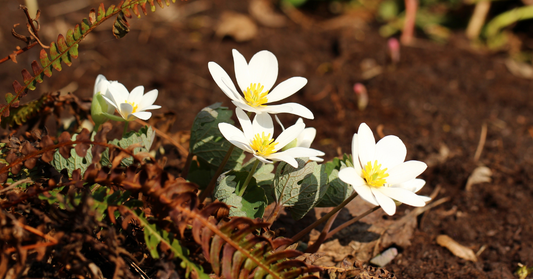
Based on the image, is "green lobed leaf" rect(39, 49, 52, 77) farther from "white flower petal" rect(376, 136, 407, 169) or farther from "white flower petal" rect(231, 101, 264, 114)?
"white flower petal" rect(376, 136, 407, 169)

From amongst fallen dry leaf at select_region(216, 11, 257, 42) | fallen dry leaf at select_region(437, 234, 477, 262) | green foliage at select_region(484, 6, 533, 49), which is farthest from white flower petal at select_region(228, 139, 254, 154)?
green foliage at select_region(484, 6, 533, 49)

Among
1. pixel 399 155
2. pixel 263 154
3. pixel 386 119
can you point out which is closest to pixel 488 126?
pixel 386 119

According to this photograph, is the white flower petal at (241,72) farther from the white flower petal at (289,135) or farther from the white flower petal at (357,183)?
the white flower petal at (357,183)

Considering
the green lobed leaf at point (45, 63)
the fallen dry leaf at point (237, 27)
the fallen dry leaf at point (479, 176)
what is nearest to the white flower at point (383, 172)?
the green lobed leaf at point (45, 63)

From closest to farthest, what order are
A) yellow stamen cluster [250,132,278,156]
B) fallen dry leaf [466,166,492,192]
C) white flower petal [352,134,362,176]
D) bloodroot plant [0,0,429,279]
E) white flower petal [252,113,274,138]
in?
bloodroot plant [0,0,429,279] < white flower petal [352,134,362,176] < yellow stamen cluster [250,132,278,156] < white flower petal [252,113,274,138] < fallen dry leaf [466,166,492,192]

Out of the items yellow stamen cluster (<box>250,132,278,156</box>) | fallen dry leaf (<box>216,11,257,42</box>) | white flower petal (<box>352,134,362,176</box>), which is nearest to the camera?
white flower petal (<box>352,134,362,176</box>)

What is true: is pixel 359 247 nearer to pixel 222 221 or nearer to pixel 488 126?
pixel 222 221

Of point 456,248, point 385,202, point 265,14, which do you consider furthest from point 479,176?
point 265,14
